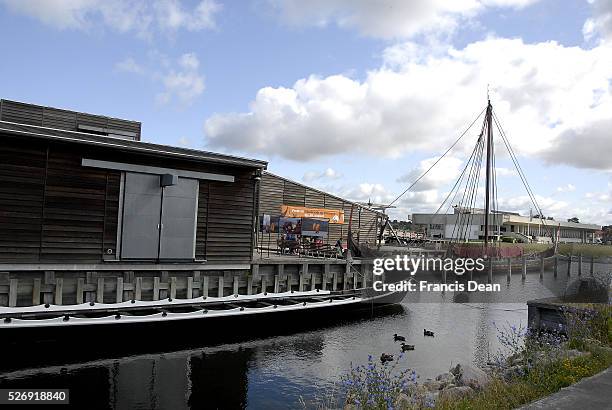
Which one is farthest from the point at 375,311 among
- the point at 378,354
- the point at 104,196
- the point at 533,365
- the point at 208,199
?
the point at 533,365

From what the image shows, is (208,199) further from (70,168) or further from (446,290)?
(446,290)

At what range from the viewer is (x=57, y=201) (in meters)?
16.3

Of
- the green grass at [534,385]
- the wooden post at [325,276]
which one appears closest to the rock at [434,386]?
the green grass at [534,385]

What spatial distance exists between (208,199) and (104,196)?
4010 mm

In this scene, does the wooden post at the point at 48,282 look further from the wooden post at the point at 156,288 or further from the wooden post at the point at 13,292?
the wooden post at the point at 156,288

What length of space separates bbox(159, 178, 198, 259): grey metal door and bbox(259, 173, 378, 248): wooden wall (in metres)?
13.7

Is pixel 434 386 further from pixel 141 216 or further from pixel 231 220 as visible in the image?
pixel 141 216

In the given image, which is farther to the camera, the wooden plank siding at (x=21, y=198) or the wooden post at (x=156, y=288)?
the wooden post at (x=156, y=288)

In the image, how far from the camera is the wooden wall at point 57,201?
1553cm

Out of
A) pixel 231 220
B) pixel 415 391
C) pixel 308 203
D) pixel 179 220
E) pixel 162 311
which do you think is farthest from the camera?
pixel 308 203

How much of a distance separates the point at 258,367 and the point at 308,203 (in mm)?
24446

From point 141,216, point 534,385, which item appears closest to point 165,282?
point 141,216

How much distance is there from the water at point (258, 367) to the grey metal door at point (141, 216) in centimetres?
413

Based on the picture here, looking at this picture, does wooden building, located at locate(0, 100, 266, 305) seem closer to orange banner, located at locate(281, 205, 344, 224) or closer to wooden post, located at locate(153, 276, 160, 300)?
wooden post, located at locate(153, 276, 160, 300)
